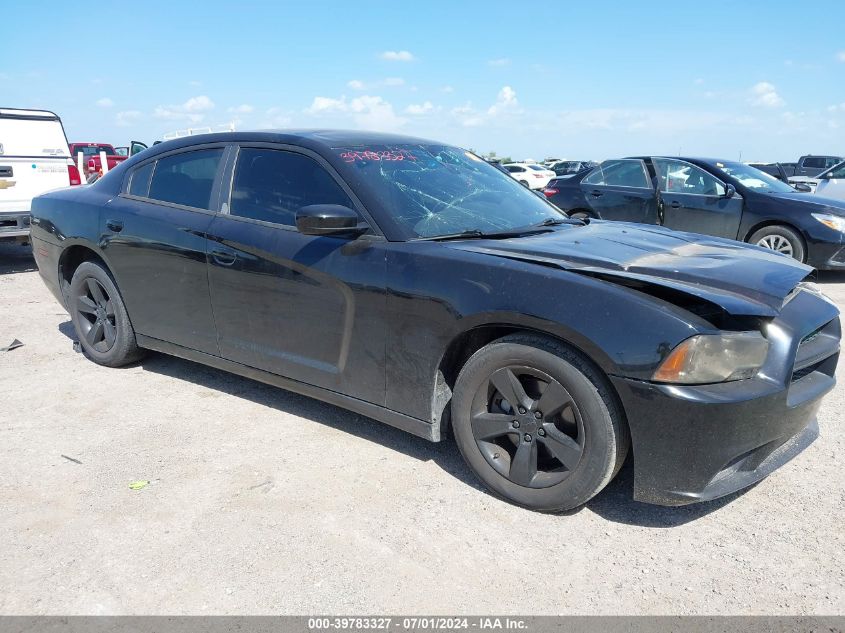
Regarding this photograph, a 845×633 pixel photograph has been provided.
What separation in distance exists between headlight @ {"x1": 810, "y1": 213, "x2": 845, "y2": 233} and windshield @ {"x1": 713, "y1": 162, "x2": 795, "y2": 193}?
0.77m

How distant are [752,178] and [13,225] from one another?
389 inches

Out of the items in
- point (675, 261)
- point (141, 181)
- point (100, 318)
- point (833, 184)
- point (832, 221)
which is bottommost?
point (100, 318)

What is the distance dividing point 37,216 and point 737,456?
500 centimetres

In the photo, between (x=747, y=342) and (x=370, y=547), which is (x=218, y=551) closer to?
(x=370, y=547)

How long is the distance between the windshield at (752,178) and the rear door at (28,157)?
906 centimetres

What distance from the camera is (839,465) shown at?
3.31 metres

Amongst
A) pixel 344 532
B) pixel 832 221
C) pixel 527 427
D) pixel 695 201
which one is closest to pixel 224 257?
pixel 344 532

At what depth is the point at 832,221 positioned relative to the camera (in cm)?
782

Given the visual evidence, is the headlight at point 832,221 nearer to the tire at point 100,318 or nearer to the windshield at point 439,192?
the windshield at point 439,192

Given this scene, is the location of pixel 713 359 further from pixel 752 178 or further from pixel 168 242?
pixel 752 178

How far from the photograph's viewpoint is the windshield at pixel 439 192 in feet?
10.9

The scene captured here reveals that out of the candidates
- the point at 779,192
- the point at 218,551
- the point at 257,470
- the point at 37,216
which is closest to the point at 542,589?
the point at 218,551

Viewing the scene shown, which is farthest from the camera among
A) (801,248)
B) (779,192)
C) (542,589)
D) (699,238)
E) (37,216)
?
(779,192)

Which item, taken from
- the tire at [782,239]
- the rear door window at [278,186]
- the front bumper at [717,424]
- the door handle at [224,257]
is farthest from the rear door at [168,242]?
the tire at [782,239]
